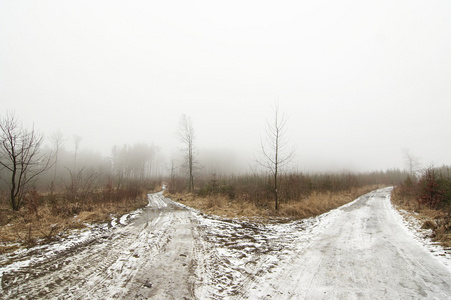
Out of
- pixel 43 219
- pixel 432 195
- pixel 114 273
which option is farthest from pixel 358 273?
pixel 432 195

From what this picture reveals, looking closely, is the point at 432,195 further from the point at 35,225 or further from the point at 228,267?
the point at 35,225

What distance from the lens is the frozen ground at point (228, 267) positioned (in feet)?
10.1

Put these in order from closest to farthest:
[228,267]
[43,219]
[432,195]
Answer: [228,267] → [43,219] → [432,195]

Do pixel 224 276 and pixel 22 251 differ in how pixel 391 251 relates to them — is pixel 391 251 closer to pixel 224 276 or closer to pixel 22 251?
pixel 224 276

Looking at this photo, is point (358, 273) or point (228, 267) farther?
point (228, 267)

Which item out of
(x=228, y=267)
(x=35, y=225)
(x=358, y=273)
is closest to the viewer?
(x=358, y=273)

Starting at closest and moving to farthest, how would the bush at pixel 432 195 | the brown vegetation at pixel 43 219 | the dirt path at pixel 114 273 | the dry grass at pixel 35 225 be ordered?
the dirt path at pixel 114 273 < the dry grass at pixel 35 225 < the brown vegetation at pixel 43 219 < the bush at pixel 432 195

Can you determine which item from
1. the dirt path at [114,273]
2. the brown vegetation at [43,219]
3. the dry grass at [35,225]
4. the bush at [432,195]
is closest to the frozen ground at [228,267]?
the dirt path at [114,273]

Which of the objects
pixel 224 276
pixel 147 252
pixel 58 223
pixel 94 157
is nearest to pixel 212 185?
pixel 58 223

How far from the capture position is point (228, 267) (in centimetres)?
400

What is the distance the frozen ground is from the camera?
3080 millimetres

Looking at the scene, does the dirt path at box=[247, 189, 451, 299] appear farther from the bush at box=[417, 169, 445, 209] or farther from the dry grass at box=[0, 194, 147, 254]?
the bush at box=[417, 169, 445, 209]

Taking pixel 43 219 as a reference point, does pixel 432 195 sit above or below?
above

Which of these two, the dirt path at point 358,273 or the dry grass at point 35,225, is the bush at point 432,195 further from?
the dry grass at point 35,225
